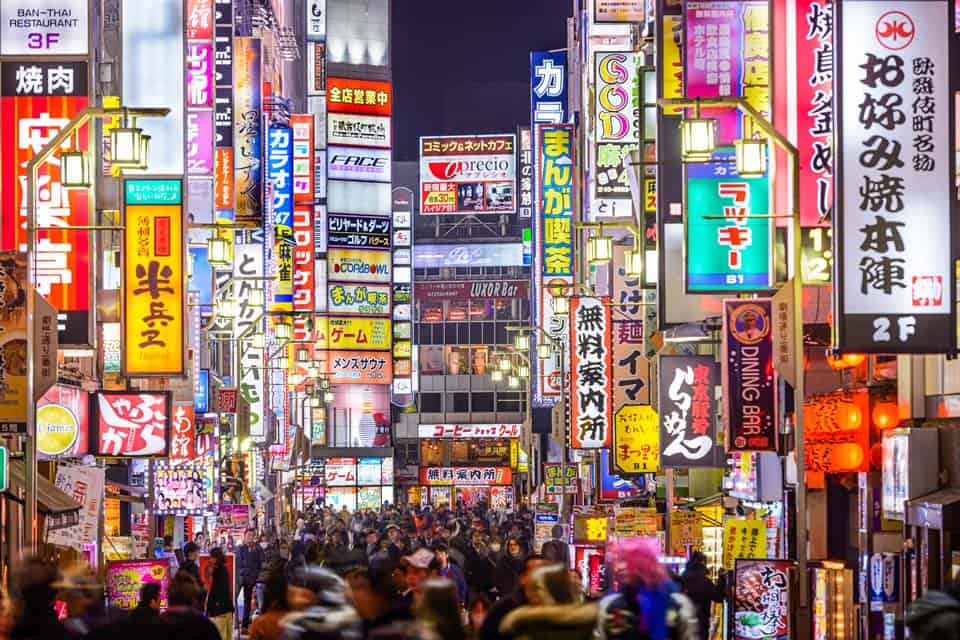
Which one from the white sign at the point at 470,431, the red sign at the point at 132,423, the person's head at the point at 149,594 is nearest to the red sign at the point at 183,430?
the red sign at the point at 132,423

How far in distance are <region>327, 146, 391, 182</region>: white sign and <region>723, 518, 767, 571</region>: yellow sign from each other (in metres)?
59.1

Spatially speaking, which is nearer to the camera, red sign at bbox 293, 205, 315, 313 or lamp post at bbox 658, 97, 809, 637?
lamp post at bbox 658, 97, 809, 637

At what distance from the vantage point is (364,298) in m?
79.1

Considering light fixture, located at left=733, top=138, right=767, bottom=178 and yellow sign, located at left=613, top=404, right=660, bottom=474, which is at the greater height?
light fixture, located at left=733, top=138, right=767, bottom=178

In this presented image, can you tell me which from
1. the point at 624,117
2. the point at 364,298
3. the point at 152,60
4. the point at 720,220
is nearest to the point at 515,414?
the point at 364,298

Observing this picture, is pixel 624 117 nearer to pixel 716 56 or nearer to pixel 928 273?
pixel 716 56

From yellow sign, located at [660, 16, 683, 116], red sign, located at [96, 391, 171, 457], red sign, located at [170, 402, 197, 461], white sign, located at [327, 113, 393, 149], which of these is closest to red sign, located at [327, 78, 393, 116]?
white sign, located at [327, 113, 393, 149]

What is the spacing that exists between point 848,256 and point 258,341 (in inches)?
1311

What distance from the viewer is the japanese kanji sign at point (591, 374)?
122 ft

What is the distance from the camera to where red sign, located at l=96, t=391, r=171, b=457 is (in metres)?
24.0

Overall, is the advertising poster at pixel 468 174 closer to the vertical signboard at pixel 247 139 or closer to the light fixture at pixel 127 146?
the vertical signboard at pixel 247 139

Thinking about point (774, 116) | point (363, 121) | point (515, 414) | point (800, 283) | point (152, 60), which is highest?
point (363, 121)

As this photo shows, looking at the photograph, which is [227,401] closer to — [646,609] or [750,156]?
[750,156]

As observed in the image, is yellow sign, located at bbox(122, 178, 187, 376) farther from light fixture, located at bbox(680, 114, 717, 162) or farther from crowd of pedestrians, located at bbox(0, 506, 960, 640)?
light fixture, located at bbox(680, 114, 717, 162)
